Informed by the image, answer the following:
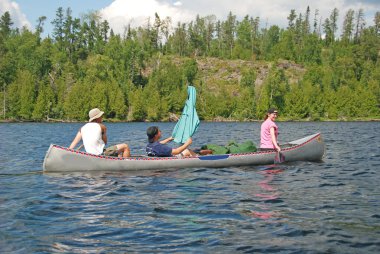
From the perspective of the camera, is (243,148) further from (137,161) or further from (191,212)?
(191,212)

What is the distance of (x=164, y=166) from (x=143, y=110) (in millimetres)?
93916

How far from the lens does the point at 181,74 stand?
132375 millimetres

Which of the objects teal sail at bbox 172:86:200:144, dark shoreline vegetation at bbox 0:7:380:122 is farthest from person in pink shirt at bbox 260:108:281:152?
dark shoreline vegetation at bbox 0:7:380:122

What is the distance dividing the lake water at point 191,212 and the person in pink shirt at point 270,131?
202 cm

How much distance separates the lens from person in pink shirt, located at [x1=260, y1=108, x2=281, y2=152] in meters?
18.1

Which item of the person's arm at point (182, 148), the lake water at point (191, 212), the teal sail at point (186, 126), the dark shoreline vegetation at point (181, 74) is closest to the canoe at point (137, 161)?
the person's arm at point (182, 148)

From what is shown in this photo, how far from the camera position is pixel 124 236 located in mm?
8305

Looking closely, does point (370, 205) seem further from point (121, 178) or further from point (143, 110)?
point (143, 110)

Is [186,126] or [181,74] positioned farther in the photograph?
[181,74]

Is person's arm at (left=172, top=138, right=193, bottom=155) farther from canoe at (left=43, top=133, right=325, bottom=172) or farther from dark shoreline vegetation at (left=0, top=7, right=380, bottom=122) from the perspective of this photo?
dark shoreline vegetation at (left=0, top=7, right=380, bottom=122)

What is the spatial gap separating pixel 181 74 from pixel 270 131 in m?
115


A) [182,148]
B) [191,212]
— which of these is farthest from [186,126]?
[191,212]

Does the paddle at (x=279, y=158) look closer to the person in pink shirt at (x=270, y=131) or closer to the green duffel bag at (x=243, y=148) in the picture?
the person in pink shirt at (x=270, y=131)

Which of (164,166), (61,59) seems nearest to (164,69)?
(61,59)
